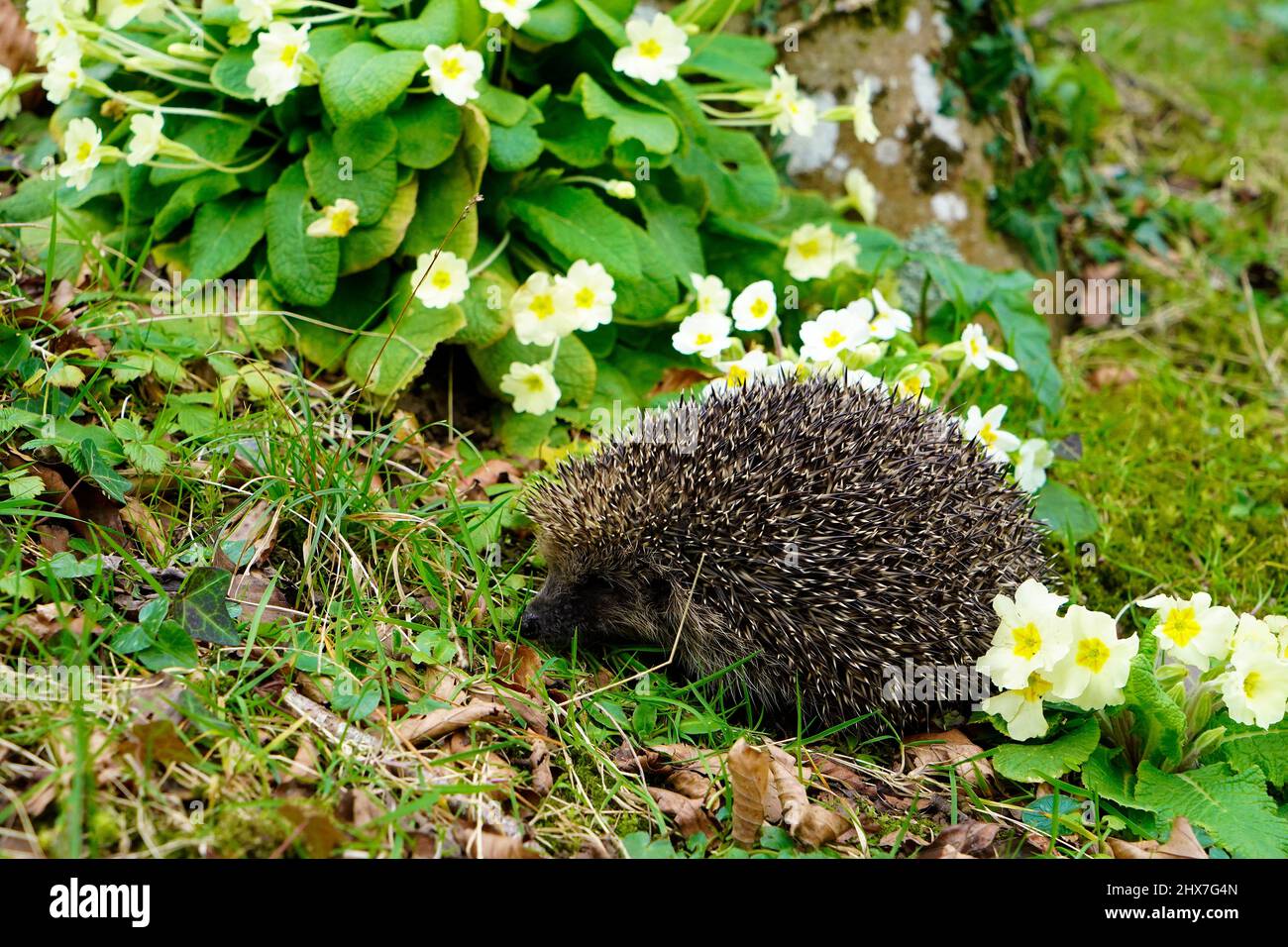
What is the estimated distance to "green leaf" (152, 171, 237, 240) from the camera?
565 centimetres

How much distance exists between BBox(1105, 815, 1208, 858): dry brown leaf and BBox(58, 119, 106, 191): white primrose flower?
5089 mm

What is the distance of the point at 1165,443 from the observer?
6.97 metres

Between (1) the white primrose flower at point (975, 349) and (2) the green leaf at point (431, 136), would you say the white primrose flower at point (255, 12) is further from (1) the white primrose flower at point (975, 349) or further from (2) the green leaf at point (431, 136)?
(1) the white primrose flower at point (975, 349)

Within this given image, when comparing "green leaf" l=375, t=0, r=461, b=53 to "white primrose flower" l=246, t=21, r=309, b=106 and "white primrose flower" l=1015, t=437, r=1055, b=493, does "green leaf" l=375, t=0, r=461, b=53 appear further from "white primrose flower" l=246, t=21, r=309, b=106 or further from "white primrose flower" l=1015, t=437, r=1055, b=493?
"white primrose flower" l=1015, t=437, r=1055, b=493

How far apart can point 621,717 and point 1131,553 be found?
315 centimetres

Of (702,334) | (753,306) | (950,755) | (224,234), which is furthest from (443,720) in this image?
(224,234)

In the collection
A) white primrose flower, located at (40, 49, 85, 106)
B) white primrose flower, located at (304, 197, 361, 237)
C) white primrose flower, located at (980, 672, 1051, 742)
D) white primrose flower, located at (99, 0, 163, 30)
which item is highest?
white primrose flower, located at (99, 0, 163, 30)

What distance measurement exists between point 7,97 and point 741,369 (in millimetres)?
4032

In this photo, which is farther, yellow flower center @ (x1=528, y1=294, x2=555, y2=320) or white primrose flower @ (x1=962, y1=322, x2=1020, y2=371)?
white primrose flower @ (x1=962, y1=322, x2=1020, y2=371)

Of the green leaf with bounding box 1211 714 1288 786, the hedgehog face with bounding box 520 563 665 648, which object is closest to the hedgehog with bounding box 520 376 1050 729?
the hedgehog face with bounding box 520 563 665 648

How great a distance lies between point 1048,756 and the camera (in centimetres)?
441

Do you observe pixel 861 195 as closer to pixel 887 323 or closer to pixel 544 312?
pixel 887 323

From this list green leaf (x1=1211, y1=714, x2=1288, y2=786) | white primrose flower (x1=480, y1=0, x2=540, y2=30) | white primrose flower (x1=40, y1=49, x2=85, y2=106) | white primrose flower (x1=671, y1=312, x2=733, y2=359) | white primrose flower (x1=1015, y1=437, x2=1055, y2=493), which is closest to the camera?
green leaf (x1=1211, y1=714, x2=1288, y2=786)
